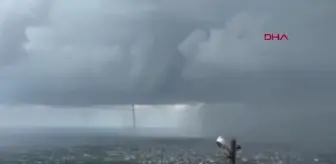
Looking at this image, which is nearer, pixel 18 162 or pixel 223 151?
pixel 223 151

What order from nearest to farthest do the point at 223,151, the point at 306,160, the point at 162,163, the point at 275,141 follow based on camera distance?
the point at 223,151
the point at 306,160
the point at 162,163
the point at 275,141

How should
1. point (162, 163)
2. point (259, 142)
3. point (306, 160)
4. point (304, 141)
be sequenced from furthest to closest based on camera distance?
point (259, 142) < point (304, 141) < point (162, 163) < point (306, 160)

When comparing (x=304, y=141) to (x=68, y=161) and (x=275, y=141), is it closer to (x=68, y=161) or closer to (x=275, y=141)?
(x=275, y=141)

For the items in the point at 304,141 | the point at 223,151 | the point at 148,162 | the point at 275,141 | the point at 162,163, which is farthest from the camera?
the point at 275,141

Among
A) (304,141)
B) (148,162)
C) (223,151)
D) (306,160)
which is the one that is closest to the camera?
(223,151)

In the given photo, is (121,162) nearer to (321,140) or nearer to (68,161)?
(68,161)

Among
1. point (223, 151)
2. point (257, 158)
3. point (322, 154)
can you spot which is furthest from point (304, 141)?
point (223, 151)

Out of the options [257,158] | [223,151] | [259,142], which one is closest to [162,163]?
[257,158]

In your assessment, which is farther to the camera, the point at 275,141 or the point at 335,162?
the point at 275,141
